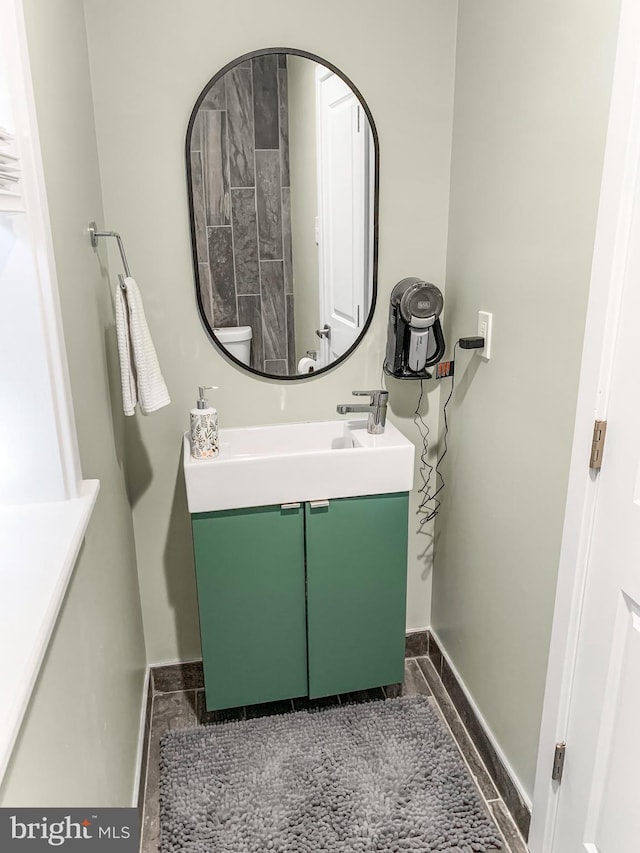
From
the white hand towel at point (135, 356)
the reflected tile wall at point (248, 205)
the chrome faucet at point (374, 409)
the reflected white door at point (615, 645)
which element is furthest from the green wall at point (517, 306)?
the white hand towel at point (135, 356)

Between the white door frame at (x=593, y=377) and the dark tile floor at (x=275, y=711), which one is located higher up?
the white door frame at (x=593, y=377)

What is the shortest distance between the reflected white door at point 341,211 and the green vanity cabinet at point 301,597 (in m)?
0.52

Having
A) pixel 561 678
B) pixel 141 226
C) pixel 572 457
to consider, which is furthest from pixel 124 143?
pixel 561 678

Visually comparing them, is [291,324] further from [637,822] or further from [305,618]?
[637,822]

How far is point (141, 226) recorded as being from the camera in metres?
1.85

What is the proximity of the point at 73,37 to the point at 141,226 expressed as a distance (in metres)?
0.47

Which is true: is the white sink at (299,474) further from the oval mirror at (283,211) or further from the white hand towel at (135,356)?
the oval mirror at (283,211)

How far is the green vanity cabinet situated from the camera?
6.18 ft

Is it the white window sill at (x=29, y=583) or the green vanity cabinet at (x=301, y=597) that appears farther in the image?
the green vanity cabinet at (x=301, y=597)

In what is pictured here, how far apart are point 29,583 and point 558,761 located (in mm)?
1247

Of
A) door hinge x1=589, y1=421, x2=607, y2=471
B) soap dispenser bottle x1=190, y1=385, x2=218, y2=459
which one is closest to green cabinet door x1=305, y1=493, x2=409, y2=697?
soap dispenser bottle x1=190, y1=385, x2=218, y2=459

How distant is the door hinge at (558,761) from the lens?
153 centimetres

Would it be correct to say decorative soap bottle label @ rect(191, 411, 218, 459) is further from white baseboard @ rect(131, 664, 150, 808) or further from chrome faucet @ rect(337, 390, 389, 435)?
white baseboard @ rect(131, 664, 150, 808)

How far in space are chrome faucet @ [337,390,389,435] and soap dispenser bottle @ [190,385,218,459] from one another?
38 centimetres
